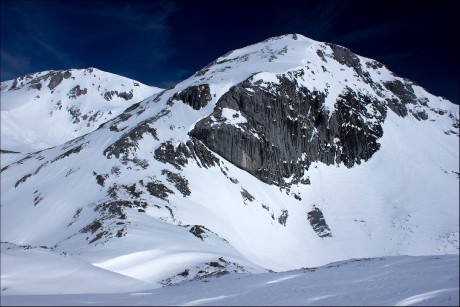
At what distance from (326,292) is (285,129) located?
189 feet

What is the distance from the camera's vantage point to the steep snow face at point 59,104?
116m

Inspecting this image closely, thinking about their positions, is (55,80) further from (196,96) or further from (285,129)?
(285,129)

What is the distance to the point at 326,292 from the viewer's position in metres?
10.2

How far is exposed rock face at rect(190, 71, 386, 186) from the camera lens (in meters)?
57.5

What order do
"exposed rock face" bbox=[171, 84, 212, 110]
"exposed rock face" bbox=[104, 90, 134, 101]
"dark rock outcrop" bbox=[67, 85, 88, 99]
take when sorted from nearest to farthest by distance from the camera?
1. "exposed rock face" bbox=[171, 84, 212, 110]
2. "dark rock outcrop" bbox=[67, 85, 88, 99]
3. "exposed rock face" bbox=[104, 90, 134, 101]

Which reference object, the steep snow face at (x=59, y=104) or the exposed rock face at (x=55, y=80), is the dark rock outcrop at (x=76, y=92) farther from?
the exposed rock face at (x=55, y=80)

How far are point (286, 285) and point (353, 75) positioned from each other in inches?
3314

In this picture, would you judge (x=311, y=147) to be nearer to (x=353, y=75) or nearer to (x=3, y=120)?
(x=353, y=75)

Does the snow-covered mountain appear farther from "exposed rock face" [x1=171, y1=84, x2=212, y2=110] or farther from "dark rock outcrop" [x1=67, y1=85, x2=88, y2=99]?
"dark rock outcrop" [x1=67, y1=85, x2=88, y2=99]

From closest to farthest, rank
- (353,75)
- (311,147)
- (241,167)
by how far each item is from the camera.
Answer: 1. (241,167)
2. (311,147)
3. (353,75)

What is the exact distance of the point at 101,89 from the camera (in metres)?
144

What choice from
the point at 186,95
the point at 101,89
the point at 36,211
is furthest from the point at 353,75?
the point at 101,89

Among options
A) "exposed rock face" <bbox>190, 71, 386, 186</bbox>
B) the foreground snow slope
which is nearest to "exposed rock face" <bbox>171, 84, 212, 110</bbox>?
"exposed rock face" <bbox>190, 71, 386, 186</bbox>

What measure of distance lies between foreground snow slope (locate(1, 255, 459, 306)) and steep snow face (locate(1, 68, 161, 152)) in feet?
346
